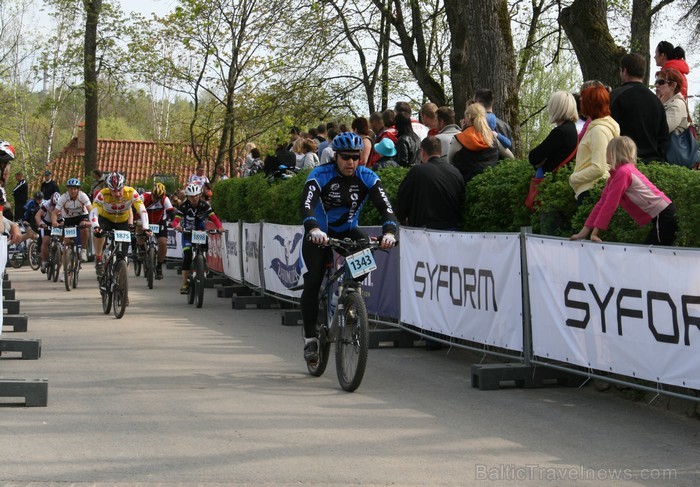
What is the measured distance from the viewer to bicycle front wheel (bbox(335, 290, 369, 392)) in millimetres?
9445

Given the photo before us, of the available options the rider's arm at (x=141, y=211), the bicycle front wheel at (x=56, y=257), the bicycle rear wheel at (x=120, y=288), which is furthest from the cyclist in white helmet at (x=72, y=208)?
the bicycle rear wheel at (x=120, y=288)

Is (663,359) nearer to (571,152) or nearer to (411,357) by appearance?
(571,152)

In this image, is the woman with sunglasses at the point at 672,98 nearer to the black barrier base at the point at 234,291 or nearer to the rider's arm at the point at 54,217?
the black barrier base at the point at 234,291

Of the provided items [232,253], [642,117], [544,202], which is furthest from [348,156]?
[232,253]

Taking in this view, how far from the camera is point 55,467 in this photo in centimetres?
678

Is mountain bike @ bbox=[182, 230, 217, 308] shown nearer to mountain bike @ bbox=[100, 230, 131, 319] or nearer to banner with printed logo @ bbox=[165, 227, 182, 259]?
mountain bike @ bbox=[100, 230, 131, 319]

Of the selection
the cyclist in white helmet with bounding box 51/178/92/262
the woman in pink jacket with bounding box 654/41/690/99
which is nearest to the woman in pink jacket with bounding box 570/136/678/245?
the woman in pink jacket with bounding box 654/41/690/99

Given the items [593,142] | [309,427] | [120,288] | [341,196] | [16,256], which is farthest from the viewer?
[16,256]

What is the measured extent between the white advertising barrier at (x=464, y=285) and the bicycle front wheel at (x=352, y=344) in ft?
4.57

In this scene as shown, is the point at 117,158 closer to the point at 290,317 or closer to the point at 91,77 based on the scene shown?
the point at 91,77

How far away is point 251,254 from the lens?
Result: 19.9m

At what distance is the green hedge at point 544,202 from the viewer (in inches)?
337

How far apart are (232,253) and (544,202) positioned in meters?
12.0

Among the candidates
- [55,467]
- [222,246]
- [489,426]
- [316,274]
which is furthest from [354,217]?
[222,246]
